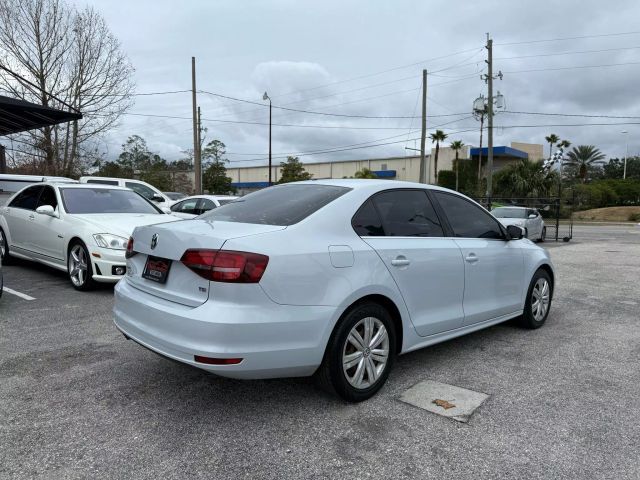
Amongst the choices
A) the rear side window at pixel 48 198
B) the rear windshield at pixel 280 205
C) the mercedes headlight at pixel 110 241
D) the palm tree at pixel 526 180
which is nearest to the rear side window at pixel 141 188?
the rear side window at pixel 48 198

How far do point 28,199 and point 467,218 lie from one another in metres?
7.25

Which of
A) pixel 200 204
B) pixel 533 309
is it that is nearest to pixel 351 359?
pixel 533 309

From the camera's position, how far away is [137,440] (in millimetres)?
2920

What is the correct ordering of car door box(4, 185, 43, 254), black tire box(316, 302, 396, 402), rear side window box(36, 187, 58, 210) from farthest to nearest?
1. car door box(4, 185, 43, 254)
2. rear side window box(36, 187, 58, 210)
3. black tire box(316, 302, 396, 402)

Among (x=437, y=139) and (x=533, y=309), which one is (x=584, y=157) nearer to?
(x=437, y=139)

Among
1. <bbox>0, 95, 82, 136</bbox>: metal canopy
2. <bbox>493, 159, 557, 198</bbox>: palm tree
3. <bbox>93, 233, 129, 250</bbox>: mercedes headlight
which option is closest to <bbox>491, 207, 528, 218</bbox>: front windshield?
<bbox>0, 95, 82, 136</bbox>: metal canopy

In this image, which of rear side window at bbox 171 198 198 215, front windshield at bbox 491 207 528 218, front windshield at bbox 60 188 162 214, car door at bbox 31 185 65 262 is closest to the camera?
car door at bbox 31 185 65 262

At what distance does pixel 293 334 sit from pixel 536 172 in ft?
125

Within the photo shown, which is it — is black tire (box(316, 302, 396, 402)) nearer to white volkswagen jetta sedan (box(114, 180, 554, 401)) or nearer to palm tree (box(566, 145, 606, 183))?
white volkswagen jetta sedan (box(114, 180, 554, 401))

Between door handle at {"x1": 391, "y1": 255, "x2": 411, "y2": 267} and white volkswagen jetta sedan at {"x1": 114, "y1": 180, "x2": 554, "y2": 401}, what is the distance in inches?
0.4

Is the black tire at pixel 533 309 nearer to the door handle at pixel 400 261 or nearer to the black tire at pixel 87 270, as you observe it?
the door handle at pixel 400 261

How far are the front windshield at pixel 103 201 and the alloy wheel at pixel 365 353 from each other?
18.2ft

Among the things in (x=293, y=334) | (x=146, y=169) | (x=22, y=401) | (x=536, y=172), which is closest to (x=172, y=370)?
(x=22, y=401)

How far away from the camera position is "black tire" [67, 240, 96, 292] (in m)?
6.66
